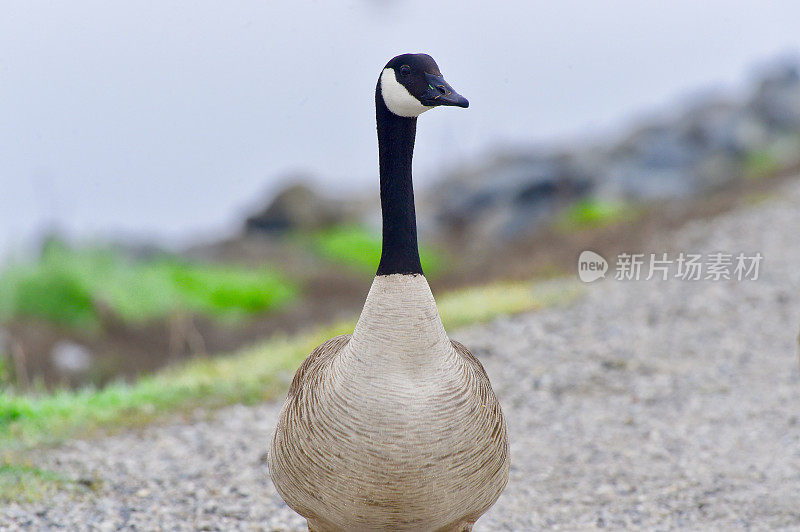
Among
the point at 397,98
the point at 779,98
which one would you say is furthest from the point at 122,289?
the point at 779,98

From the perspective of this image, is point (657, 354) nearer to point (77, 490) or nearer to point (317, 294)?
point (77, 490)

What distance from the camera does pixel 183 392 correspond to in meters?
9.05

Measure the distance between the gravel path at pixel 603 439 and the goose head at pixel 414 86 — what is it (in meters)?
3.27

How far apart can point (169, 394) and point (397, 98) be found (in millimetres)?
5808

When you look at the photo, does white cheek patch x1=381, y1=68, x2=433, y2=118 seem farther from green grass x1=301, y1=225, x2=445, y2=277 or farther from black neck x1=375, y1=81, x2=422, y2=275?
green grass x1=301, y1=225, x2=445, y2=277

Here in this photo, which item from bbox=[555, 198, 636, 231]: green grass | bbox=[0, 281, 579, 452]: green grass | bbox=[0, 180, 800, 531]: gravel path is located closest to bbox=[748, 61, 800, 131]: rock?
bbox=[555, 198, 636, 231]: green grass

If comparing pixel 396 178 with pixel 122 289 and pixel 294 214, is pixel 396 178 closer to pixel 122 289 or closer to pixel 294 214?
pixel 122 289

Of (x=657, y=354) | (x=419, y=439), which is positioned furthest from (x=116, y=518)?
(x=657, y=354)

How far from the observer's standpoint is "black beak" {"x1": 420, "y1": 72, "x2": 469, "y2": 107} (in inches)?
155

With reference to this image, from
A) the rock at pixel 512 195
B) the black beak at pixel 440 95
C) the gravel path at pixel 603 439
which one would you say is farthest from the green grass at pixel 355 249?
the black beak at pixel 440 95

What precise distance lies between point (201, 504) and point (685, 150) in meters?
19.5

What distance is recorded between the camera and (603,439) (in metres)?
7.72

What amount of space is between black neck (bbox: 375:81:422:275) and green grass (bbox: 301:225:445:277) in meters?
15.3

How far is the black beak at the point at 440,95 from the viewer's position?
13.0ft
